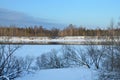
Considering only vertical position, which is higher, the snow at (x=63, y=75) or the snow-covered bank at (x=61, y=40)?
the snow-covered bank at (x=61, y=40)

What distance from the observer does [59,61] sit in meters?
23.6

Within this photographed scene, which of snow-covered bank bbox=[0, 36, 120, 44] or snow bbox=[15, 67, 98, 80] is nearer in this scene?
snow bbox=[15, 67, 98, 80]

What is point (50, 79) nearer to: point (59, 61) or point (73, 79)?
point (73, 79)

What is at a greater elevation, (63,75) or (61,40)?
(61,40)

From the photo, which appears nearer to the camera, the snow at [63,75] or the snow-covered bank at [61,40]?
the snow at [63,75]

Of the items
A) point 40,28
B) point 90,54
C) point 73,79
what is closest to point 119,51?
point 73,79

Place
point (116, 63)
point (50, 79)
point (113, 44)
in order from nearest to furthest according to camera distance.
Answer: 1. point (50, 79)
2. point (116, 63)
3. point (113, 44)

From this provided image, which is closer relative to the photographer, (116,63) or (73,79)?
(73,79)

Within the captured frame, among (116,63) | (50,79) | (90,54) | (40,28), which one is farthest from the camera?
(40,28)

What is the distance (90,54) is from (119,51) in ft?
27.3

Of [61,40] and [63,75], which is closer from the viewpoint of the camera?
[63,75]

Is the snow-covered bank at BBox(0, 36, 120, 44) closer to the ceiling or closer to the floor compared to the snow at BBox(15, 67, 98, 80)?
closer to the ceiling

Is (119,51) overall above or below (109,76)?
above

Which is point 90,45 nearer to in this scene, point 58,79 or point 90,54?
point 90,54
